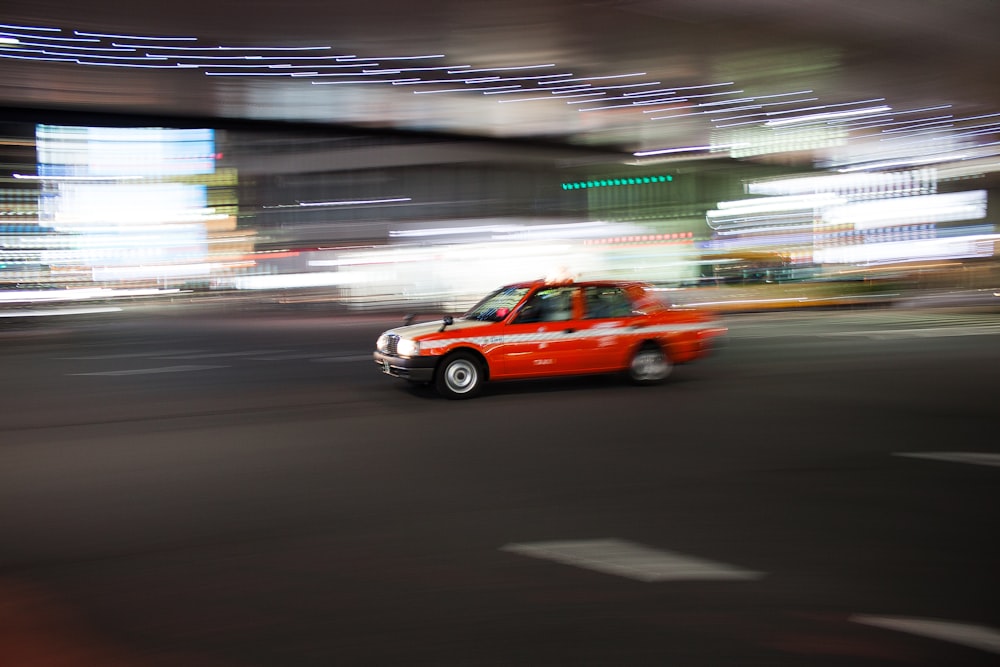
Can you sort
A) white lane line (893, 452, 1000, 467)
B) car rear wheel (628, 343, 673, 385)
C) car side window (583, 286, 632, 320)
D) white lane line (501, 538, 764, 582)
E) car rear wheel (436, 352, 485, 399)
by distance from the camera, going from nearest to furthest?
white lane line (501, 538, 764, 582) → white lane line (893, 452, 1000, 467) → car rear wheel (436, 352, 485, 399) → car side window (583, 286, 632, 320) → car rear wheel (628, 343, 673, 385)

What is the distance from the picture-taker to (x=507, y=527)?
5.09m

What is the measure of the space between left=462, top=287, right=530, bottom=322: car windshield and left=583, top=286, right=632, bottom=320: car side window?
86 centimetres

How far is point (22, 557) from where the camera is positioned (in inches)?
183

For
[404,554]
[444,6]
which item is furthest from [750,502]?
[444,6]

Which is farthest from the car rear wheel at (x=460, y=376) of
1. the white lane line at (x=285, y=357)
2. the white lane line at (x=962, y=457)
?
the white lane line at (x=285, y=357)

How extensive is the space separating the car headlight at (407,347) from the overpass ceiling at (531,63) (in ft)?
37.0

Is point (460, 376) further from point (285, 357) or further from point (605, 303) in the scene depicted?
point (285, 357)

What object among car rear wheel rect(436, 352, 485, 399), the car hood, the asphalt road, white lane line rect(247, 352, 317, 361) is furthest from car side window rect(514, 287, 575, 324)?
white lane line rect(247, 352, 317, 361)

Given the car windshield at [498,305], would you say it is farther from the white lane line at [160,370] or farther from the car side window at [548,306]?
the white lane line at [160,370]

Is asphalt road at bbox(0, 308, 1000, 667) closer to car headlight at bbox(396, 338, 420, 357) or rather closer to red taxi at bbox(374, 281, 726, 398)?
red taxi at bbox(374, 281, 726, 398)

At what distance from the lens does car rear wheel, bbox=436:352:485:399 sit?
10266 mm

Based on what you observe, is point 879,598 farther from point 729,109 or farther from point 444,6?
point 729,109

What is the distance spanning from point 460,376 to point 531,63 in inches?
627

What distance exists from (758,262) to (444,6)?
22721 millimetres
